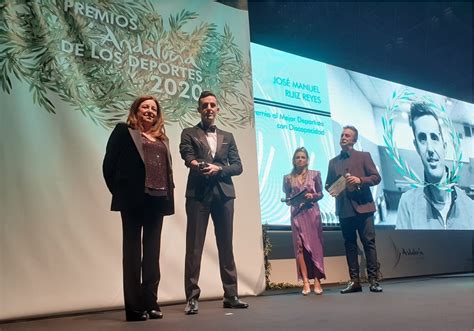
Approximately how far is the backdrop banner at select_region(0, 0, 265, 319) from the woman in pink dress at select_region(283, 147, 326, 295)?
1.00ft

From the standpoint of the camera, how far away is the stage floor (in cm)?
198

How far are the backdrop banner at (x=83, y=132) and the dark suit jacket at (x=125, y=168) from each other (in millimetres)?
647

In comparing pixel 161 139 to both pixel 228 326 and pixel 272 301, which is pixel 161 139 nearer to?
pixel 228 326

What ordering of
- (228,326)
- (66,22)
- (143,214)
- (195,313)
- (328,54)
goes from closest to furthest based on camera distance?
(228,326), (143,214), (195,313), (66,22), (328,54)

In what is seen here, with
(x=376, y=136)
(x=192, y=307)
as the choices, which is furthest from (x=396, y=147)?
(x=192, y=307)

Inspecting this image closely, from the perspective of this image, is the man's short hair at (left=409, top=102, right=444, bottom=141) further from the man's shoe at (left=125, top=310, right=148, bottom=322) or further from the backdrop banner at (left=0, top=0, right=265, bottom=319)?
the man's shoe at (left=125, top=310, right=148, bottom=322)

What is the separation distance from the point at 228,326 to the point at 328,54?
3.99m

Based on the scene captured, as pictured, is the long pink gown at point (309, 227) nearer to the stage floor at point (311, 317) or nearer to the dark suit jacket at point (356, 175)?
the dark suit jacket at point (356, 175)

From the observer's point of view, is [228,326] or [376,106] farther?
[376,106]

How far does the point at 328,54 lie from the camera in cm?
540

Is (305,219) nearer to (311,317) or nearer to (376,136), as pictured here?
(311,317)

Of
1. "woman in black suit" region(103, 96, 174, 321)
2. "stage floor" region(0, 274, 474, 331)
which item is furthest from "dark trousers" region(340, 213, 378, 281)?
"woman in black suit" region(103, 96, 174, 321)

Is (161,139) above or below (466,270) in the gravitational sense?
above

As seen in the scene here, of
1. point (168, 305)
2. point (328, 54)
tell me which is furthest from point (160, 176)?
point (328, 54)
